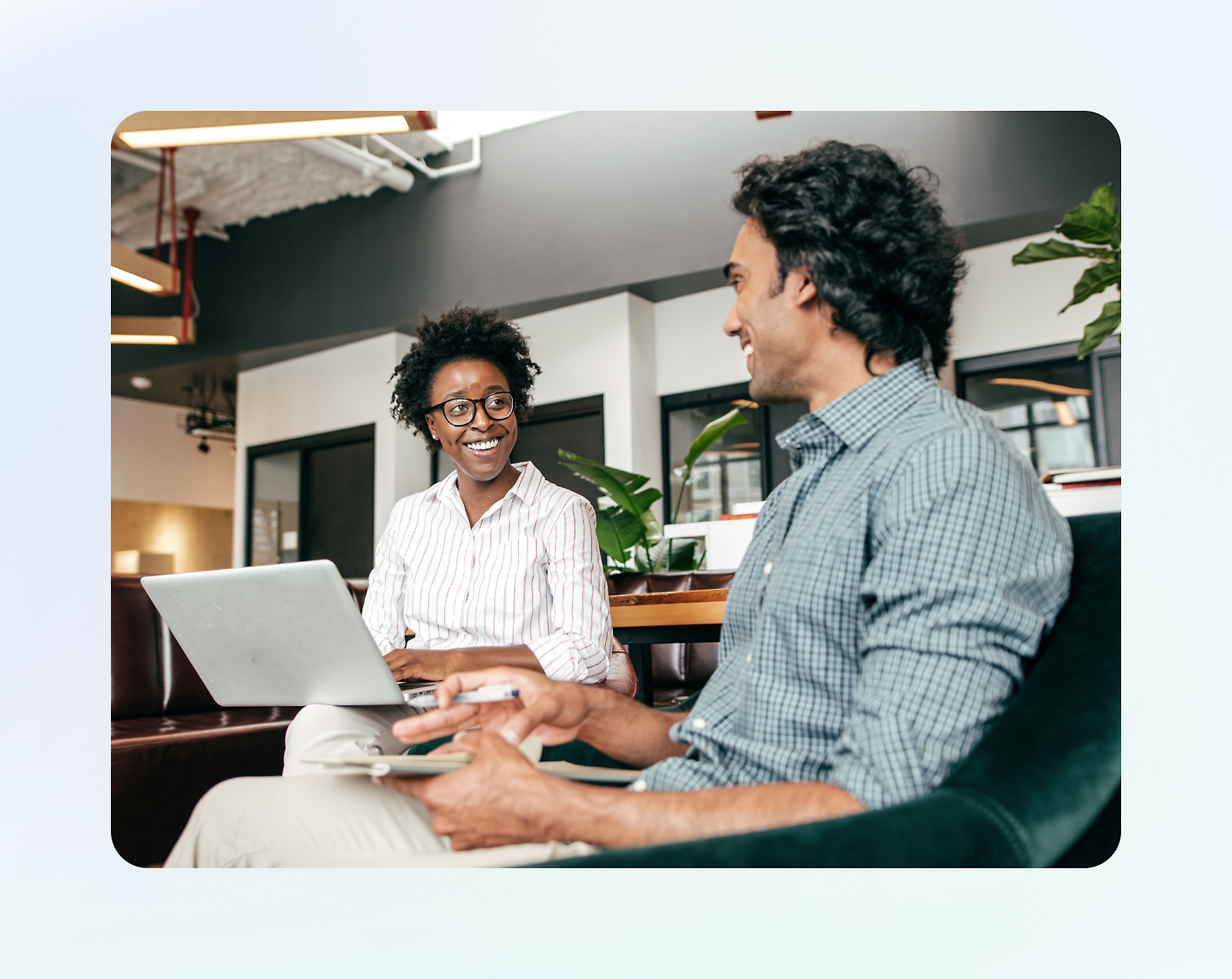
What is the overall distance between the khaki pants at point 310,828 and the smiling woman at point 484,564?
524mm

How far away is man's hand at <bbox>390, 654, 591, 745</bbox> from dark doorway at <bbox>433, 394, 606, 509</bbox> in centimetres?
461

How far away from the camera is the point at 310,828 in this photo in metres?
0.99

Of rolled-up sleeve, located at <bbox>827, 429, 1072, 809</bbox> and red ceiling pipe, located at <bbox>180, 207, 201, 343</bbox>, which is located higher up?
red ceiling pipe, located at <bbox>180, 207, 201, 343</bbox>

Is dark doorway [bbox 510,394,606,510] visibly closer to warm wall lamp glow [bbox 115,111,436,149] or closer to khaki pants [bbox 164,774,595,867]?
warm wall lamp glow [bbox 115,111,436,149]

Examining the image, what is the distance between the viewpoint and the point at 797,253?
1.03m

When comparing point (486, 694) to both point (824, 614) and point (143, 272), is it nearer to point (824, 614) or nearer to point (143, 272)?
point (824, 614)

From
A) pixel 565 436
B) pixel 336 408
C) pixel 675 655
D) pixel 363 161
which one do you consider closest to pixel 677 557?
pixel 675 655

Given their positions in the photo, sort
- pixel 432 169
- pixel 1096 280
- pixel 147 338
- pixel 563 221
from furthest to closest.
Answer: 1. pixel 432 169
2. pixel 147 338
3. pixel 563 221
4. pixel 1096 280

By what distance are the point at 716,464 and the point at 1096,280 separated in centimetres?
318

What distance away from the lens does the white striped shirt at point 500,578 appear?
1.73 meters

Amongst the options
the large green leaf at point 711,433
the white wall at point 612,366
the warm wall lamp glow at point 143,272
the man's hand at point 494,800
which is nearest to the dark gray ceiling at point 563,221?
the white wall at point 612,366

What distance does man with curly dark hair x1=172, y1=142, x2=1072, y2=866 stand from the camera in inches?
31.1

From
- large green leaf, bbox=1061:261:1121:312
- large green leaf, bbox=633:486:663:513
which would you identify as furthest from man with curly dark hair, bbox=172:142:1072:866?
large green leaf, bbox=633:486:663:513
